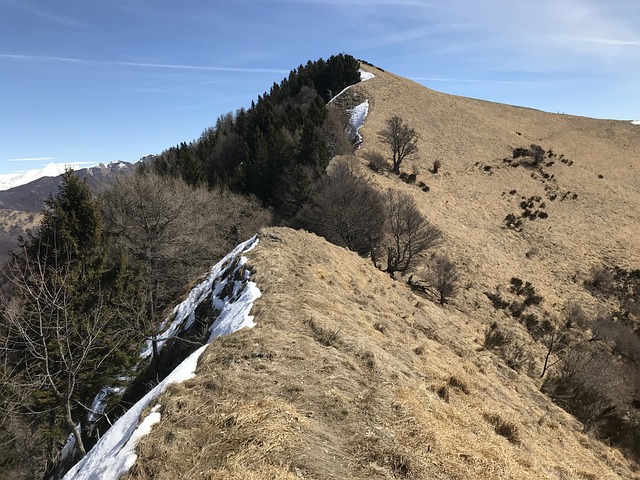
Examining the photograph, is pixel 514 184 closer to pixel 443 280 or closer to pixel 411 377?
pixel 443 280

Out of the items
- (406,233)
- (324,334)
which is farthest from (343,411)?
(406,233)

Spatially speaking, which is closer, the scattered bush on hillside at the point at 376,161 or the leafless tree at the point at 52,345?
the leafless tree at the point at 52,345

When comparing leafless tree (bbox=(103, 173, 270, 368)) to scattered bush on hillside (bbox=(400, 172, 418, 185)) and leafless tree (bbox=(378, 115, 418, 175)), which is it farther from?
leafless tree (bbox=(378, 115, 418, 175))

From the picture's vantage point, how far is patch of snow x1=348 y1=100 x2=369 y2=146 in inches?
2004

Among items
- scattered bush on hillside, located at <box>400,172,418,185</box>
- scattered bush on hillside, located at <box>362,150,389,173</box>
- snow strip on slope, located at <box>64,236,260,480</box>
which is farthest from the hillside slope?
scattered bush on hillside, located at <box>362,150,389,173</box>

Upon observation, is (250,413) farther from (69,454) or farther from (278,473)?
(69,454)

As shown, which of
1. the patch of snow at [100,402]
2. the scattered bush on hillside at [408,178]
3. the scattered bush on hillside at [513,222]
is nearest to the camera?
the patch of snow at [100,402]

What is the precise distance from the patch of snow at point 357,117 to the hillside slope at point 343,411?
4111 centimetres

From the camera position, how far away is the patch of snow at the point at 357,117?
50909 mm

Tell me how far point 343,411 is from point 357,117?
2076 inches

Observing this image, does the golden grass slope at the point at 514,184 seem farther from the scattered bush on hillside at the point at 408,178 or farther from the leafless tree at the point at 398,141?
the leafless tree at the point at 398,141

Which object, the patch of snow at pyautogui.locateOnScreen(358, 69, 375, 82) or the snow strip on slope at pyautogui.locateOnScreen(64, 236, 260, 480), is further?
the patch of snow at pyautogui.locateOnScreen(358, 69, 375, 82)

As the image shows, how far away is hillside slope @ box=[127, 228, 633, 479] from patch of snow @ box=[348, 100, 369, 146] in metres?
41.1

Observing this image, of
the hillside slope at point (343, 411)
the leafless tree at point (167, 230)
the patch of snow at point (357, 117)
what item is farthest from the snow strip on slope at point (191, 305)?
the patch of snow at point (357, 117)
